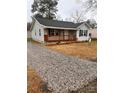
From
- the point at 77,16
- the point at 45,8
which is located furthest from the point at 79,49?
the point at 45,8

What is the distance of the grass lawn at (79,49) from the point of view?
161 cm

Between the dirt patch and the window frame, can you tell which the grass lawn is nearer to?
the window frame

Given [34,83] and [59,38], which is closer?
[34,83]

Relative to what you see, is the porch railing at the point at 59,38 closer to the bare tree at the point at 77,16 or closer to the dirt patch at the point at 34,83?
the bare tree at the point at 77,16

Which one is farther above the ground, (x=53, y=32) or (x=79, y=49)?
(x=53, y=32)

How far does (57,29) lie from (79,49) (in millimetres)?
218

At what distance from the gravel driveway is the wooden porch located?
0.09 metres

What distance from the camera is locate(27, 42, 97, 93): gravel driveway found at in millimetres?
1530

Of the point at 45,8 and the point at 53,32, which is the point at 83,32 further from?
the point at 45,8

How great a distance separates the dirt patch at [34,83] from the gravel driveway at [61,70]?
3 cm

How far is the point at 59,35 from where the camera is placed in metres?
1.65

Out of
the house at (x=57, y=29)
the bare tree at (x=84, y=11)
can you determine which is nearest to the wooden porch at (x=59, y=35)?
the house at (x=57, y=29)

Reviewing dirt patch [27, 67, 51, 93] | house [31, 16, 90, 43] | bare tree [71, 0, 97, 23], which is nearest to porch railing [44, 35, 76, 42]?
house [31, 16, 90, 43]
